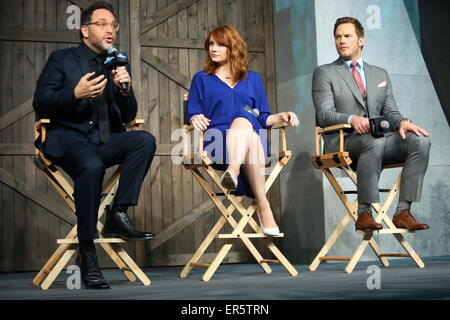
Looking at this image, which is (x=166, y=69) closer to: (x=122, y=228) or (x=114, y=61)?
(x=114, y=61)

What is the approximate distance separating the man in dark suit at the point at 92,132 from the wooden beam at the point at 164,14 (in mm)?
1737

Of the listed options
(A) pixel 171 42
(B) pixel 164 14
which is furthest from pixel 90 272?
(B) pixel 164 14

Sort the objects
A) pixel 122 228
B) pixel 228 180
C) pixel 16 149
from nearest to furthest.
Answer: pixel 122 228
pixel 228 180
pixel 16 149

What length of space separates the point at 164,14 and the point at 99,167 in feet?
A: 8.33

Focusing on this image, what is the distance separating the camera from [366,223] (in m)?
4.00

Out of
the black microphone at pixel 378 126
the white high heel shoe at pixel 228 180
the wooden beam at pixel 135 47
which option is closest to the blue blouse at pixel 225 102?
the white high heel shoe at pixel 228 180

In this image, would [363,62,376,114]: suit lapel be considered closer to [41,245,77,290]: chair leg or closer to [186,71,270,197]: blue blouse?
[186,71,270,197]: blue blouse

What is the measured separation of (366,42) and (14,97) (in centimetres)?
275

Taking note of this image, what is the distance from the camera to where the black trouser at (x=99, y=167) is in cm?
335

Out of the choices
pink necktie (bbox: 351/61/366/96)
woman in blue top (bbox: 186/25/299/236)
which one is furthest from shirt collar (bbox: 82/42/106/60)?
pink necktie (bbox: 351/61/366/96)

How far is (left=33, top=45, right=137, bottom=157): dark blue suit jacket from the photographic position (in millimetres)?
3529

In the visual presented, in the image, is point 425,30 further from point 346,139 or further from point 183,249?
point 183,249

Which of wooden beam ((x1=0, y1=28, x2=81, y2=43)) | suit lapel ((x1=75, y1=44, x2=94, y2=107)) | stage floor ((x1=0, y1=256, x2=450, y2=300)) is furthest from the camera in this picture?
wooden beam ((x1=0, y1=28, x2=81, y2=43))
